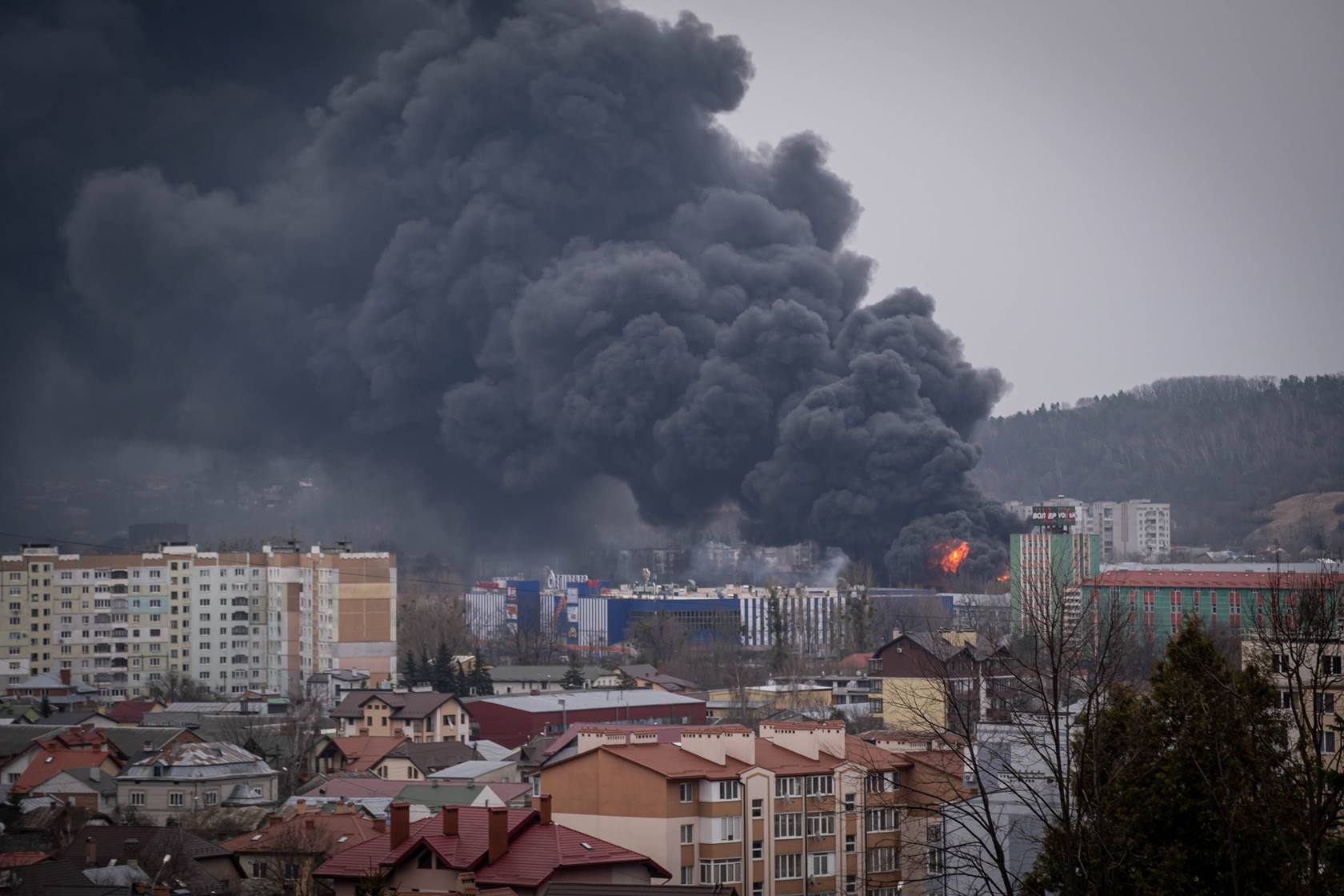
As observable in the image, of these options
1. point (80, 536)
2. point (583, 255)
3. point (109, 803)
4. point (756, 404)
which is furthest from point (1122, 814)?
point (80, 536)

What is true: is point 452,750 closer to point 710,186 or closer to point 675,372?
point 675,372

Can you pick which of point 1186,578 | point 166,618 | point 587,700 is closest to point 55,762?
point 587,700

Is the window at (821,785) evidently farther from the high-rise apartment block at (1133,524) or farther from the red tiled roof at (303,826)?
the high-rise apartment block at (1133,524)

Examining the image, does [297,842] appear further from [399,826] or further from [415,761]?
[415,761]

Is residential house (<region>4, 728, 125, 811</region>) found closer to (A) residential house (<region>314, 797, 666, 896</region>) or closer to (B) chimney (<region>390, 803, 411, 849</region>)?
(B) chimney (<region>390, 803, 411, 849</region>)

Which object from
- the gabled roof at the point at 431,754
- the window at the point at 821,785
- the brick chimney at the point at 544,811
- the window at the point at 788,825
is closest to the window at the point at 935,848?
the window at the point at 821,785

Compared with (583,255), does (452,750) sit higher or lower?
lower

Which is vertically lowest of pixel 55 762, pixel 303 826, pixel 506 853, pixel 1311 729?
pixel 55 762
